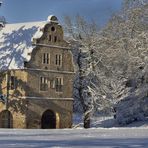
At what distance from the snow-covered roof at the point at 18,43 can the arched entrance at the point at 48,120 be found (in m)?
6.48

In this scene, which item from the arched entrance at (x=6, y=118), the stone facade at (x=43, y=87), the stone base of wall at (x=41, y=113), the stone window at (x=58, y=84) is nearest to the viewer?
the stone base of wall at (x=41, y=113)

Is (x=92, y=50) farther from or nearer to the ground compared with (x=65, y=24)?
nearer to the ground

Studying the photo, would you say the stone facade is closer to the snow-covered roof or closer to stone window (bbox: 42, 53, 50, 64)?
stone window (bbox: 42, 53, 50, 64)

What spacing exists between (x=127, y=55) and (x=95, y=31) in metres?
11.2

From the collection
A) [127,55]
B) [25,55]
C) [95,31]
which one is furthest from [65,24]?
[127,55]

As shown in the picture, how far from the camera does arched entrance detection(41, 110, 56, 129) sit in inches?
2465

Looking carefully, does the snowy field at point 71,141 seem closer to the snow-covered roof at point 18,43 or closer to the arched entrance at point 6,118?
the arched entrance at point 6,118

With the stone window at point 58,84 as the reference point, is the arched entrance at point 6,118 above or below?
below

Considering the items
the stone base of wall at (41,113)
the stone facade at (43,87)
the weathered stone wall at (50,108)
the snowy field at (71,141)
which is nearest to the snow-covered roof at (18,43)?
the stone facade at (43,87)

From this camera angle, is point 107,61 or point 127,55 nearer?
point 127,55

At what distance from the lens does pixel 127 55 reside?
54938 millimetres

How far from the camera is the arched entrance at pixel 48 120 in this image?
62616 millimetres

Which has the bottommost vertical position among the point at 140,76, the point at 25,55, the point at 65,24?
the point at 140,76

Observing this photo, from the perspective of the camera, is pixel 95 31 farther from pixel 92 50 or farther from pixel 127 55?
pixel 127 55
